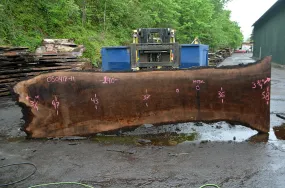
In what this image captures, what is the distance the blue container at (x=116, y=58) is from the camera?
848cm

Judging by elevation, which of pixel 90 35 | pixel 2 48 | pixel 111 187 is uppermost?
pixel 90 35

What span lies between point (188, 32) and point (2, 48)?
2011 cm

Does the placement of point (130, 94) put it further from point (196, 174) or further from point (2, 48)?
point (2, 48)

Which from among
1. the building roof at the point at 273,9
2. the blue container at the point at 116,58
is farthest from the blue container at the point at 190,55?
the building roof at the point at 273,9

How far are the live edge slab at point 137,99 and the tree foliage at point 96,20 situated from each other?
7945mm

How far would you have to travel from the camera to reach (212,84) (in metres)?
4.94

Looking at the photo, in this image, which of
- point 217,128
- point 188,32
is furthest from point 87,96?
point 188,32

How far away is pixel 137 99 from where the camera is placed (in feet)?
16.6

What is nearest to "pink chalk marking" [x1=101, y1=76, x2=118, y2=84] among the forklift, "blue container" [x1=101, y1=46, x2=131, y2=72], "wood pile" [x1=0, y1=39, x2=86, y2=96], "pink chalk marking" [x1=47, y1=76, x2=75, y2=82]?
"pink chalk marking" [x1=47, y1=76, x2=75, y2=82]

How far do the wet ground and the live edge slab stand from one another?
0.28 metres

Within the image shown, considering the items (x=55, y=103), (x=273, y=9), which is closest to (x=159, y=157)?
(x=55, y=103)

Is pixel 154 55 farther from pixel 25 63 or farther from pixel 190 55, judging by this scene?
pixel 25 63

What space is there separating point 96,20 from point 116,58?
12.4 meters

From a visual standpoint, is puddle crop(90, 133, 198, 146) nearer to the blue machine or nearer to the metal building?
the blue machine
